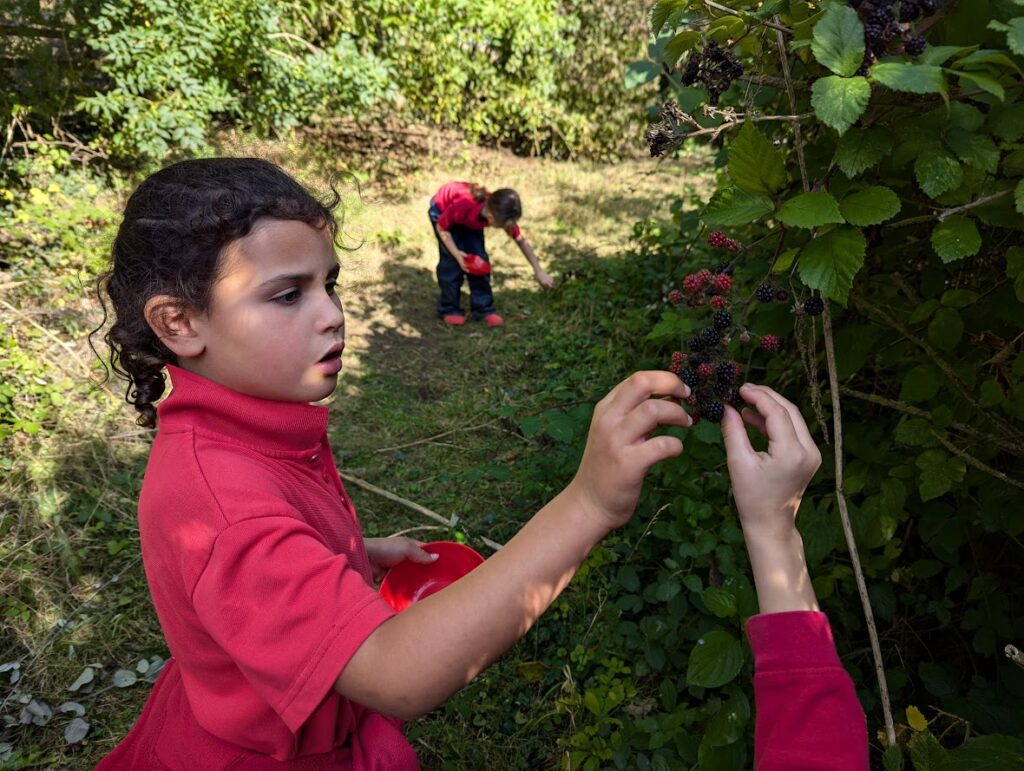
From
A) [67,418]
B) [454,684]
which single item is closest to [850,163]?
[454,684]

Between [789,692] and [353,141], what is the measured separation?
8346mm

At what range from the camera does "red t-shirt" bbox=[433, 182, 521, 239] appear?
224 inches

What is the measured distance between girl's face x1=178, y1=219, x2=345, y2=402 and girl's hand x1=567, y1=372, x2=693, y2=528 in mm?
520

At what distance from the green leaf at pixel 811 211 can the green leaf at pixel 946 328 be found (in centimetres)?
63

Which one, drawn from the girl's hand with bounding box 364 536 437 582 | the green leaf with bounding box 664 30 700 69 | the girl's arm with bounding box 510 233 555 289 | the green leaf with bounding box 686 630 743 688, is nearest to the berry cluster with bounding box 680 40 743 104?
the green leaf with bounding box 664 30 700 69

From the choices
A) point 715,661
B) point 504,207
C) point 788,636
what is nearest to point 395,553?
point 715,661

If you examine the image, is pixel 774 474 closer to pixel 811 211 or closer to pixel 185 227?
pixel 811 211

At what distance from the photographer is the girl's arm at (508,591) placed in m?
0.93

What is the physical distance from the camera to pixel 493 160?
9.25 metres

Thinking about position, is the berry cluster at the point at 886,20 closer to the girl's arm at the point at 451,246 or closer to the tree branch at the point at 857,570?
the tree branch at the point at 857,570

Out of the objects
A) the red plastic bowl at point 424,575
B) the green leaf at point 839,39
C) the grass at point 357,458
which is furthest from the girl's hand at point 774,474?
the grass at point 357,458

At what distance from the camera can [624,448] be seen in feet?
3.08

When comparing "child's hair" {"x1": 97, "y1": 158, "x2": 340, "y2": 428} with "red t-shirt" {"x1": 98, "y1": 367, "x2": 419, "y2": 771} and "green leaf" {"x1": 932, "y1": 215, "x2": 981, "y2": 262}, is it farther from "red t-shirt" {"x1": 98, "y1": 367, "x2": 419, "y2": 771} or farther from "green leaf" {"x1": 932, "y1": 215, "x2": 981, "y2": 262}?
"green leaf" {"x1": 932, "y1": 215, "x2": 981, "y2": 262}

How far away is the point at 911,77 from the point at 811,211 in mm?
242
